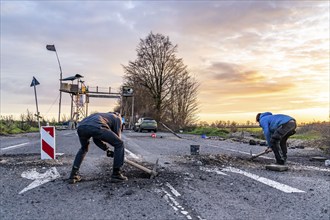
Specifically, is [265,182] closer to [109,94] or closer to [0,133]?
[0,133]

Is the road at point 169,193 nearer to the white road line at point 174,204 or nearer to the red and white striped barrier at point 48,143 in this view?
the white road line at point 174,204

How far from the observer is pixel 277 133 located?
9.77m

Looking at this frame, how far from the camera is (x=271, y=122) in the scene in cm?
1016

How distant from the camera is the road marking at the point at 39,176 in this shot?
6758mm

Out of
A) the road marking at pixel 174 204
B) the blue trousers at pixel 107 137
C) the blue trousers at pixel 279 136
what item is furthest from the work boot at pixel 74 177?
the blue trousers at pixel 279 136

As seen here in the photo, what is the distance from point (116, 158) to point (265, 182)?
3.11 meters

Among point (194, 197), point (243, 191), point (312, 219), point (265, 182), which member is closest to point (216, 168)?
point (265, 182)

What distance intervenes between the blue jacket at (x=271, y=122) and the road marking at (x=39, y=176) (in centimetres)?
598

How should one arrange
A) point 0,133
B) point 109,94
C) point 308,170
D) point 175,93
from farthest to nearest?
point 109,94
point 175,93
point 0,133
point 308,170

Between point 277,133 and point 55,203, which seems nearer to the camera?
point 55,203

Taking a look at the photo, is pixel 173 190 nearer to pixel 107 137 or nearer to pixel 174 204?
pixel 174 204

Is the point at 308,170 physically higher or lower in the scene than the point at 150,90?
lower

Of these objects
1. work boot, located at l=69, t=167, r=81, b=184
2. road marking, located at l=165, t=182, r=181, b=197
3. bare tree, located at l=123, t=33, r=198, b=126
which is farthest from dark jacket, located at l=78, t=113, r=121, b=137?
bare tree, located at l=123, t=33, r=198, b=126

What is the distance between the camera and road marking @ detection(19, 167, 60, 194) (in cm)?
676
